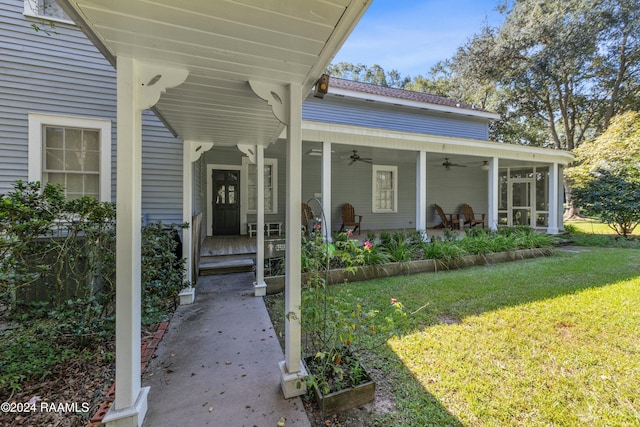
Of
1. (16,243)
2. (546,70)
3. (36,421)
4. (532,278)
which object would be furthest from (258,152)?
(546,70)

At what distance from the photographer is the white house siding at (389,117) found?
900 cm

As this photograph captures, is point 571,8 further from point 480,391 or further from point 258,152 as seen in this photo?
point 480,391

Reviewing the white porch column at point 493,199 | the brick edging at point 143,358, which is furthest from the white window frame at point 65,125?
the white porch column at point 493,199

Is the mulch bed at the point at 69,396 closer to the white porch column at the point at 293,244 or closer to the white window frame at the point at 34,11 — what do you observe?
the white porch column at the point at 293,244

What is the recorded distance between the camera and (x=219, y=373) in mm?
2363

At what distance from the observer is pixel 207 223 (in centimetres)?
769

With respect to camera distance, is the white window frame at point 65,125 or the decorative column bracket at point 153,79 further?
the white window frame at point 65,125

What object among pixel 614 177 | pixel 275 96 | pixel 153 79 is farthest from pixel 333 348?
pixel 614 177

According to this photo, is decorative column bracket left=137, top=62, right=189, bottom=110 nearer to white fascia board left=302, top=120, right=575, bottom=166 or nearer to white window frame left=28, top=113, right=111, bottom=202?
white window frame left=28, top=113, right=111, bottom=202

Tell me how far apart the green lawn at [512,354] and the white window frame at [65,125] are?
4.74 metres

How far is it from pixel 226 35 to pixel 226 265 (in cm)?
443

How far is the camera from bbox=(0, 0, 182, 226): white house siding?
4461 millimetres

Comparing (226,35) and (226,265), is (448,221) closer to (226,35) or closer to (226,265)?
(226,265)

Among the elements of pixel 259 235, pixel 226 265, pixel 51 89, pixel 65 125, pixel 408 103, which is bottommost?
pixel 226 265
